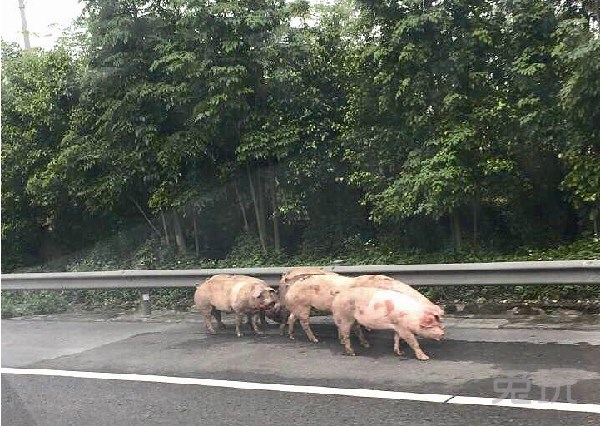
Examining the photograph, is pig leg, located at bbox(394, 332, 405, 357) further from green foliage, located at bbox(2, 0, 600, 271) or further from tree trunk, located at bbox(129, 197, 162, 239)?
tree trunk, located at bbox(129, 197, 162, 239)

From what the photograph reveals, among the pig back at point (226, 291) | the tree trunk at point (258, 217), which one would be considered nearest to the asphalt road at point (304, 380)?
the pig back at point (226, 291)

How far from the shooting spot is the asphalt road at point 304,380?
4.66 meters

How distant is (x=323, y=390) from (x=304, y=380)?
344 millimetres

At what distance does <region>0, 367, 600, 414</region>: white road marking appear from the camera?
450cm

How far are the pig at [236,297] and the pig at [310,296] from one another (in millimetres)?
319

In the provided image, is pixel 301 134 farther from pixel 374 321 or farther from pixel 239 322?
pixel 374 321

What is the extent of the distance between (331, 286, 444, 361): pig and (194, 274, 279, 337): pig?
3.52 ft

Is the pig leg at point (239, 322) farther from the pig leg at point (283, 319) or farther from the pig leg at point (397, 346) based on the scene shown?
the pig leg at point (397, 346)

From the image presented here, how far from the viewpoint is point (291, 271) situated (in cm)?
757

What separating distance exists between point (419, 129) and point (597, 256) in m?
2.64

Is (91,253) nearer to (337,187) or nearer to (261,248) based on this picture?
(261,248)

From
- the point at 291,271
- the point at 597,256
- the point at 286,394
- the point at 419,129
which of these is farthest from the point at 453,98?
the point at 286,394

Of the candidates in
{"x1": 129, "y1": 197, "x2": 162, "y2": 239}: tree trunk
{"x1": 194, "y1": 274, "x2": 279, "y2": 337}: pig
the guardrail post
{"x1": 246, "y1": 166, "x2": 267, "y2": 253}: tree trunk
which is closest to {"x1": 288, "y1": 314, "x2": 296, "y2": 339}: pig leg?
{"x1": 194, "y1": 274, "x2": 279, "y2": 337}: pig

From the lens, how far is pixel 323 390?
5.21 meters
